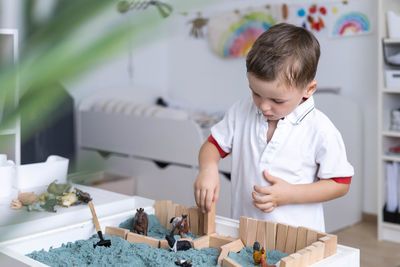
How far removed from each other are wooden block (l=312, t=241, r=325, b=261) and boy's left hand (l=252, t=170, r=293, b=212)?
0.21m

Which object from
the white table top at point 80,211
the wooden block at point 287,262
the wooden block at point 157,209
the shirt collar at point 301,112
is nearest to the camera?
the wooden block at point 287,262

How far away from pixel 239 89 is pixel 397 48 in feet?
3.72

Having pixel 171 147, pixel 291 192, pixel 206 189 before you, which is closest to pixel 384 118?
pixel 171 147

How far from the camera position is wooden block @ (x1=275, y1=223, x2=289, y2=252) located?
0.70 metres

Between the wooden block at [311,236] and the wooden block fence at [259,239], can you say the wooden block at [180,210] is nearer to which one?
the wooden block fence at [259,239]

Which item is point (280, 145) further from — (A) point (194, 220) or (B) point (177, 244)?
(B) point (177, 244)

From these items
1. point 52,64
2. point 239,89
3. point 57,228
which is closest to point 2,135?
point 52,64

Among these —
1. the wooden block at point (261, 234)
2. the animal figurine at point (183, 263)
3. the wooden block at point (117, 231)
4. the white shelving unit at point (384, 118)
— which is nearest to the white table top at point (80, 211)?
the wooden block at point (117, 231)

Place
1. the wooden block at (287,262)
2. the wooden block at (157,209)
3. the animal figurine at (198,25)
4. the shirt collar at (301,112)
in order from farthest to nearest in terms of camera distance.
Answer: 1. the animal figurine at (198,25)
2. the shirt collar at (301,112)
3. the wooden block at (157,209)
4. the wooden block at (287,262)

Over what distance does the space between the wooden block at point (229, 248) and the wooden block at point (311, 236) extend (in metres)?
0.11

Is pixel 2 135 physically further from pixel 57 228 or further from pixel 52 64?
pixel 57 228

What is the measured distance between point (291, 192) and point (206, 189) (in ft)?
0.54

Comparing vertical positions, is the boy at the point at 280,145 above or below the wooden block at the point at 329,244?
above

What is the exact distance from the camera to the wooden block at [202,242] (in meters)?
0.74
